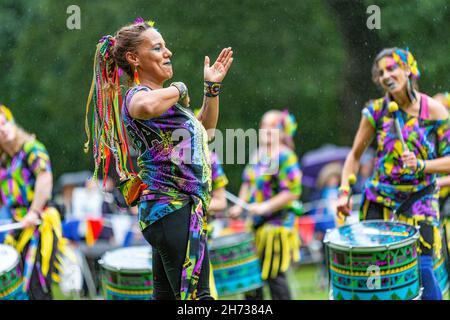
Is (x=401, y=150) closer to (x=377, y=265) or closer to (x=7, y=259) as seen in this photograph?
(x=377, y=265)

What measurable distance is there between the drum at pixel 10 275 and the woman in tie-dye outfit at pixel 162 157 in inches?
42.9

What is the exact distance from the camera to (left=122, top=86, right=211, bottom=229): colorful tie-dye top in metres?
2.97

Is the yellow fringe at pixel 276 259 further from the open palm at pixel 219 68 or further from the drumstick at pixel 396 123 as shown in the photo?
the open palm at pixel 219 68

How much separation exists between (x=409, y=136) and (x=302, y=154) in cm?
498

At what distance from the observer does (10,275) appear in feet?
12.8

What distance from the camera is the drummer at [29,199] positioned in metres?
4.61

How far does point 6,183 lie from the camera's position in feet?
15.2

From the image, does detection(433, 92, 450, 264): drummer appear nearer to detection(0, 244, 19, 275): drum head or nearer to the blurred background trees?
the blurred background trees

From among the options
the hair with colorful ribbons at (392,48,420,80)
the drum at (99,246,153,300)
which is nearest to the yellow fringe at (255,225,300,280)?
the drum at (99,246,153,300)

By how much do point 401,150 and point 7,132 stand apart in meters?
2.37

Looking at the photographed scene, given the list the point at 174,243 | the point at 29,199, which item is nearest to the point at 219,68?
the point at 174,243

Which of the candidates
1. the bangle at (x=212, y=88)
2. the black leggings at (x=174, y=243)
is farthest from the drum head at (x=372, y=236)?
the bangle at (x=212, y=88)

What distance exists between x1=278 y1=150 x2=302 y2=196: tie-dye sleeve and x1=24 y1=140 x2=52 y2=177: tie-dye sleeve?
1.51m
